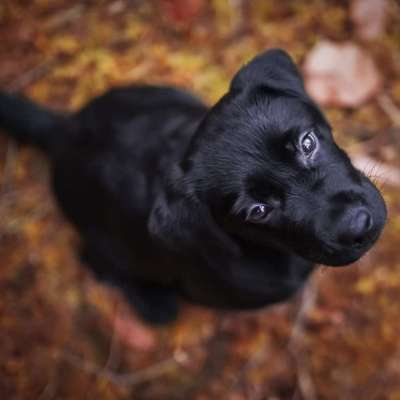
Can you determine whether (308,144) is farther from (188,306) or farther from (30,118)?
(30,118)

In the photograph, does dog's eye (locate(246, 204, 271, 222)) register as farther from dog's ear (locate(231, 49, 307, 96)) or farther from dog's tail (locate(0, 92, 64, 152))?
dog's tail (locate(0, 92, 64, 152))

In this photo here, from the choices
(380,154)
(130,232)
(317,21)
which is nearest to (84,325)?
(130,232)

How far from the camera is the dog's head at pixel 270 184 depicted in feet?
6.98

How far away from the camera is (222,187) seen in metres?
2.27

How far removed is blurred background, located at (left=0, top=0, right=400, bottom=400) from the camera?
10.4 feet

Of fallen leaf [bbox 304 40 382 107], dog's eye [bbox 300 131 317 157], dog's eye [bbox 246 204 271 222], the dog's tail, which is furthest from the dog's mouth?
the dog's tail

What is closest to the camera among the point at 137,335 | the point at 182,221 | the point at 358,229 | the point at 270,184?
the point at 358,229

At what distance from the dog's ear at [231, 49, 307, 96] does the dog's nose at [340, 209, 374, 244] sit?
0.63m

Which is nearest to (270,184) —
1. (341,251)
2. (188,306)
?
(341,251)

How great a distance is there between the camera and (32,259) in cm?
357

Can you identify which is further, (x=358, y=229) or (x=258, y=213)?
(x=258, y=213)

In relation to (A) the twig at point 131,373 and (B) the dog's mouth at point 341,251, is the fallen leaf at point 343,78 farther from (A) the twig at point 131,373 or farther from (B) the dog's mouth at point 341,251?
(A) the twig at point 131,373

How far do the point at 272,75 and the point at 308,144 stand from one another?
36 cm

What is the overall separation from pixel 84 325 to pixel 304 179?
73.9 inches
